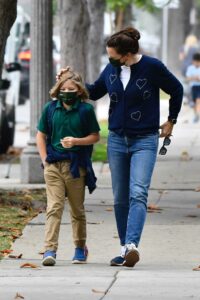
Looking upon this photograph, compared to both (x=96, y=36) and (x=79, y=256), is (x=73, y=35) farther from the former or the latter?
(x=79, y=256)

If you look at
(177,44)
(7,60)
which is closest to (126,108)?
(7,60)

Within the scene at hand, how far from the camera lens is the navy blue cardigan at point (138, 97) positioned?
363 inches

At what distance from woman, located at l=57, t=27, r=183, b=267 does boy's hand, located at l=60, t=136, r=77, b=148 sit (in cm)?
31

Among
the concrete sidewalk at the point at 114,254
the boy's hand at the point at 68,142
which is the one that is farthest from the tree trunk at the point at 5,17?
the boy's hand at the point at 68,142

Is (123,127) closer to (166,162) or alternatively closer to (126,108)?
(126,108)

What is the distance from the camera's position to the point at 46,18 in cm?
1487

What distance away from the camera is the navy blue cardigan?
9211mm

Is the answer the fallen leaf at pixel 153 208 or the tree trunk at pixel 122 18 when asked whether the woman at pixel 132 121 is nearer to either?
the fallen leaf at pixel 153 208

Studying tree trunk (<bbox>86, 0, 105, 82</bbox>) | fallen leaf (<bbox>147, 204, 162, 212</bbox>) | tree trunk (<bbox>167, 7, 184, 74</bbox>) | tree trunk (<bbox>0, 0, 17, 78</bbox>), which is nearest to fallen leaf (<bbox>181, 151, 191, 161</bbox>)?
tree trunk (<bbox>86, 0, 105, 82</bbox>)

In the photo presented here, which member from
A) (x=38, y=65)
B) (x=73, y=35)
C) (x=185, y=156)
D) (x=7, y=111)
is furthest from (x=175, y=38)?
(x=38, y=65)

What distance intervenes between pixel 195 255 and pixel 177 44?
48390mm

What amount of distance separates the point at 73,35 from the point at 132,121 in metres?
9.36

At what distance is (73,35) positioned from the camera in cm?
1845

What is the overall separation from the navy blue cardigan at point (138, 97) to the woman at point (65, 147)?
0.65 ft
